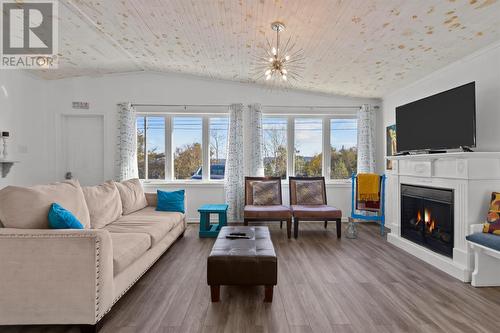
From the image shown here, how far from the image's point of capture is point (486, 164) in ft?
8.84

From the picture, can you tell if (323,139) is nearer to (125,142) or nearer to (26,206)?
(125,142)

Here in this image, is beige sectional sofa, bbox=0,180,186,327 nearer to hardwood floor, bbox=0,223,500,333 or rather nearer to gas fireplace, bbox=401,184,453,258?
hardwood floor, bbox=0,223,500,333

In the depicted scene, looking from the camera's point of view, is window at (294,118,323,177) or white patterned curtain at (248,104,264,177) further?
window at (294,118,323,177)

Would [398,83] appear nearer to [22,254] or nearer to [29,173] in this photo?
[22,254]

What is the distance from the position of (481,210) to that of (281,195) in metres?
3.01

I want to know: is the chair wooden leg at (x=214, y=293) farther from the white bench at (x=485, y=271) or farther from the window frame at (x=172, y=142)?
the window frame at (x=172, y=142)

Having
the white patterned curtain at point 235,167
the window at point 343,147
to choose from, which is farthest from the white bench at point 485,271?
the white patterned curtain at point 235,167

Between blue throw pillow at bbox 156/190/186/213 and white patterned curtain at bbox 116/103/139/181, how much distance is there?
4.66 ft

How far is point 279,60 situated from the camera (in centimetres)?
295

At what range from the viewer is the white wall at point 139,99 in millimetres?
5074

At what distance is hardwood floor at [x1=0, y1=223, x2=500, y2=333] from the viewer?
6.23ft

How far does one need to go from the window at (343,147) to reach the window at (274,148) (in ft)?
3.41

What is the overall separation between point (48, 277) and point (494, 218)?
12.7 ft

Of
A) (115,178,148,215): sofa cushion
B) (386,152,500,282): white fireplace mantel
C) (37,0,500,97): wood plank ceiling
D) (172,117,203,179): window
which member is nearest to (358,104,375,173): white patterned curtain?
(37,0,500,97): wood plank ceiling
